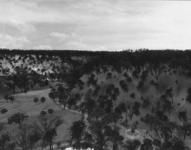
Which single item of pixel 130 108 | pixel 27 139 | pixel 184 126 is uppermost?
pixel 184 126

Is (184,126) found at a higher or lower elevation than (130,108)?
higher

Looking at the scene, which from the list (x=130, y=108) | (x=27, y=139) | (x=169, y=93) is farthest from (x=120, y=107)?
(x=27, y=139)

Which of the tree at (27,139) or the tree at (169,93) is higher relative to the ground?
the tree at (169,93)

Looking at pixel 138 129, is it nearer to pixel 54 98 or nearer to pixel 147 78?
pixel 147 78

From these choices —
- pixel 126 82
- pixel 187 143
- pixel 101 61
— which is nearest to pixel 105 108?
pixel 126 82

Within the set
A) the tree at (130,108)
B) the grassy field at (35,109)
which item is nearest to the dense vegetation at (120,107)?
the tree at (130,108)

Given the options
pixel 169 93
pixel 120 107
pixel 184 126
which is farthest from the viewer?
pixel 169 93

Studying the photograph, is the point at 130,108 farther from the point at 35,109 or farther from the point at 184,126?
the point at 35,109

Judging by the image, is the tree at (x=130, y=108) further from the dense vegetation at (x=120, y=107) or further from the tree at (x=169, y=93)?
the tree at (x=169, y=93)
